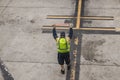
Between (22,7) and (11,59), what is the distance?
540 cm

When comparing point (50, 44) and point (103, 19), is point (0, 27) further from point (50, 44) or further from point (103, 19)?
point (103, 19)

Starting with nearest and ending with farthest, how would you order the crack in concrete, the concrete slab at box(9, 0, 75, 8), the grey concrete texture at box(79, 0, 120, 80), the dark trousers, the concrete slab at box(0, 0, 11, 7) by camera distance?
the dark trousers
the grey concrete texture at box(79, 0, 120, 80)
the crack in concrete
the concrete slab at box(9, 0, 75, 8)
the concrete slab at box(0, 0, 11, 7)

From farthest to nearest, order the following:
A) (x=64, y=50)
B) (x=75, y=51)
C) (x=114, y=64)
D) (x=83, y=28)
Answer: (x=83, y=28), (x=75, y=51), (x=114, y=64), (x=64, y=50)

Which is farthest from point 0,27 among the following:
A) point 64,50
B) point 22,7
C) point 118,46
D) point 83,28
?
point 118,46

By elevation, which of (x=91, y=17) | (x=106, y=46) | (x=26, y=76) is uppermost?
(x=91, y=17)

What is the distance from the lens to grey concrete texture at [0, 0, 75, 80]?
42.2 feet

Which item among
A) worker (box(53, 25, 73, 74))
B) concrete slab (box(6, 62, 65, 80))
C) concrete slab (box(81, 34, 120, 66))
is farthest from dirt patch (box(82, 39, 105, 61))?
concrete slab (box(6, 62, 65, 80))

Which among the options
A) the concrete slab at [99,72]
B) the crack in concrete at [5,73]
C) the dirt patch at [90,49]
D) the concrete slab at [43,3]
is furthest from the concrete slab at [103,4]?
the crack in concrete at [5,73]

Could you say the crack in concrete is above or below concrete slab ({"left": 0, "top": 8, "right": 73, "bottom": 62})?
below

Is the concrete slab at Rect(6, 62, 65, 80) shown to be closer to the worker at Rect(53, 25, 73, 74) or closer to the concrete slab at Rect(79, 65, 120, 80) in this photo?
the worker at Rect(53, 25, 73, 74)

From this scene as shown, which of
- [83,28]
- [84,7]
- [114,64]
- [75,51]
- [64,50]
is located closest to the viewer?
[64,50]

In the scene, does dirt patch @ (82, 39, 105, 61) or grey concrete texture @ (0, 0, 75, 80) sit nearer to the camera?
grey concrete texture @ (0, 0, 75, 80)

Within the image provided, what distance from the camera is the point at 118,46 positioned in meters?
14.0

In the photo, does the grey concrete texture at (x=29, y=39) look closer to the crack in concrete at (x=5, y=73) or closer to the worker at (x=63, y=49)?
the crack in concrete at (x=5, y=73)
